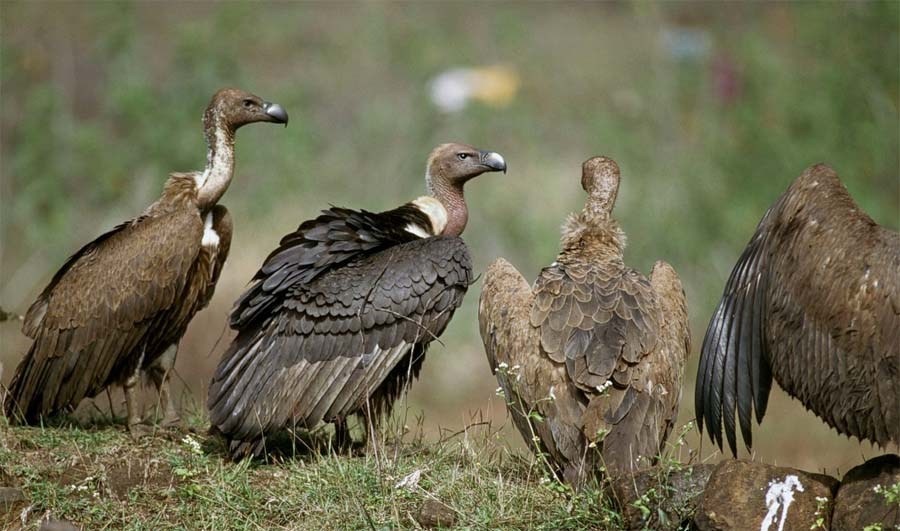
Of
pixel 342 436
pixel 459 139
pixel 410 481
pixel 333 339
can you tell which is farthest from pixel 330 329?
pixel 459 139

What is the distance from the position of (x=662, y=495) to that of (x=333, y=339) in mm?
2094

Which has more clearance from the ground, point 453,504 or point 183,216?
point 183,216

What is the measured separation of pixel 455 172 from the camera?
7.81 metres

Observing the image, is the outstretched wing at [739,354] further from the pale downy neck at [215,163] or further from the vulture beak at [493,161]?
the pale downy neck at [215,163]

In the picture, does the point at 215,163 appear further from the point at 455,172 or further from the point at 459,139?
the point at 459,139

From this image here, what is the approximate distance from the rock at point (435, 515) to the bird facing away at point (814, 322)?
1189 mm

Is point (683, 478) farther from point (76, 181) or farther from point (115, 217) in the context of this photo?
point (76, 181)

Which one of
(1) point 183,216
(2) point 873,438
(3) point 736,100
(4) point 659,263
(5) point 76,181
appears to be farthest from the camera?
(3) point 736,100

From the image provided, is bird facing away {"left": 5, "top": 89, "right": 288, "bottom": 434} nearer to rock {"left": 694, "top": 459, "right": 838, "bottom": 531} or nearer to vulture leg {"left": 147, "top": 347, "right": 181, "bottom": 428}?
vulture leg {"left": 147, "top": 347, "right": 181, "bottom": 428}

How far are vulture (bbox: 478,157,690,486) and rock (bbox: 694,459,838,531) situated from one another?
23.9 inches

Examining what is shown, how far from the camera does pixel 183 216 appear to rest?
6934 millimetres

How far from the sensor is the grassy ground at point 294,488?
544cm

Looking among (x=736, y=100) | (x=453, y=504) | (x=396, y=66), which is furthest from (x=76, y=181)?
(x=453, y=504)

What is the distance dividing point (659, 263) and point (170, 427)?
281 centimetres
